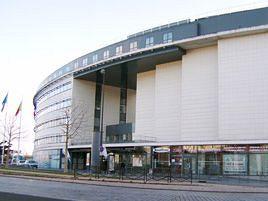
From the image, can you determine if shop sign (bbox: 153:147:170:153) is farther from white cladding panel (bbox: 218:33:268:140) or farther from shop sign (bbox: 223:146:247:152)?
shop sign (bbox: 223:146:247:152)

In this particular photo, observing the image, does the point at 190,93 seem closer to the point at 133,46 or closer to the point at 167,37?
the point at 167,37

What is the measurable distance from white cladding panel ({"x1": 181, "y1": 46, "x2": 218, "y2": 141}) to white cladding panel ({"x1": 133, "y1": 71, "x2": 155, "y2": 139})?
331 inches

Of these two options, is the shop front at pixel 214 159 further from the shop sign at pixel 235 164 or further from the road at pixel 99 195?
the road at pixel 99 195

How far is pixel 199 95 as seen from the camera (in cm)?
5244

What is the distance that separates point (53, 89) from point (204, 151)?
127 ft

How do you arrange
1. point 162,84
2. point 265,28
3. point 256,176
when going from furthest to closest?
point 162,84 → point 265,28 → point 256,176

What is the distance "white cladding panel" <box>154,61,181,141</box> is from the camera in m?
56.3

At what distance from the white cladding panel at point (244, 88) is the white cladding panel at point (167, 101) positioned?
28.4 feet

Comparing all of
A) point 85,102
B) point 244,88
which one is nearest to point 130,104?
point 85,102

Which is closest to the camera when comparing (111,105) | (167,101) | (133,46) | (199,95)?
(199,95)

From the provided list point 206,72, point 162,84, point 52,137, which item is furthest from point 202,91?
point 52,137

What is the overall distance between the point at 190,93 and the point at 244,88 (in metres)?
7.87

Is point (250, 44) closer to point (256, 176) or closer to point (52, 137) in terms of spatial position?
point (256, 176)

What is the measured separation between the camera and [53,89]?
77750 millimetres
